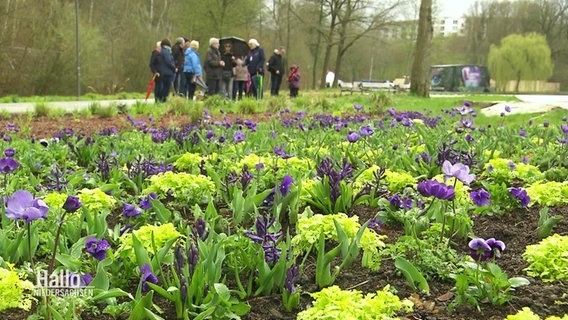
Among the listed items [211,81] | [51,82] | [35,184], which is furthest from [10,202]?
[51,82]

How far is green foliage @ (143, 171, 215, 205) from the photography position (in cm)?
320

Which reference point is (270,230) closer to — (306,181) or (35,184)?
(306,181)

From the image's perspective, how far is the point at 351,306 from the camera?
170 centimetres

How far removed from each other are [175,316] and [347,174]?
5.18 ft

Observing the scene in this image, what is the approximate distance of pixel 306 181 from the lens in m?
3.42

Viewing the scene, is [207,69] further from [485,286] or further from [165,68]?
[485,286]

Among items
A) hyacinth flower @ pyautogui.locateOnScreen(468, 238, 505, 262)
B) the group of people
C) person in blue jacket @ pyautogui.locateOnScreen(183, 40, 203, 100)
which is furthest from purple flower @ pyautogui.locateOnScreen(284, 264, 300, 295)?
person in blue jacket @ pyautogui.locateOnScreen(183, 40, 203, 100)

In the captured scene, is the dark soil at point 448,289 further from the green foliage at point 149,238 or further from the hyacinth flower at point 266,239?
the green foliage at point 149,238

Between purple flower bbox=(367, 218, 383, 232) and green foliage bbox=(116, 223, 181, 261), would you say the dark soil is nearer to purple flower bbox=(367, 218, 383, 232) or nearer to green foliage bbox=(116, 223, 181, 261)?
purple flower bbox=(367, 218, 383, 232)

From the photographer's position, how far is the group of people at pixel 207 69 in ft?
44.9

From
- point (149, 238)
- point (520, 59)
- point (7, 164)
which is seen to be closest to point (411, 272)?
point (149, 238)

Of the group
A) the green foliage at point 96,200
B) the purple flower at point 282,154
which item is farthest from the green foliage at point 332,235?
the green foliage at point 96,200

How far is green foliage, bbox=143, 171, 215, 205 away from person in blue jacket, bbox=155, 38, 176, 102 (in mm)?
10262

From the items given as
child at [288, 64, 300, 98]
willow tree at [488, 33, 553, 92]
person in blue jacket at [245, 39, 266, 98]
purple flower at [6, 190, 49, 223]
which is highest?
willow tree at [488, 33, 553, 92]
